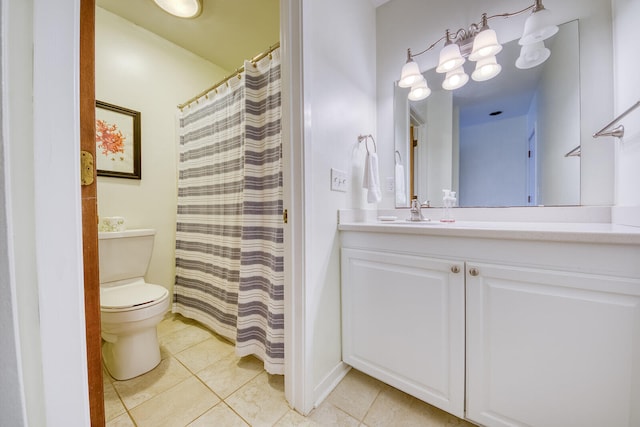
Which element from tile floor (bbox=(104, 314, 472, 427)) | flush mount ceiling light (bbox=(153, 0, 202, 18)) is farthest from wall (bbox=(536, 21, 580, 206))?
flush mount ceiling light (bbox=(153, 0, 202, 18))

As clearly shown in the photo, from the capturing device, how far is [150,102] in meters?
1.82

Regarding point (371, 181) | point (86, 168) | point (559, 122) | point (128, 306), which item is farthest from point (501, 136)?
point (128, 306)

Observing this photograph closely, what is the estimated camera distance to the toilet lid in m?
1.22

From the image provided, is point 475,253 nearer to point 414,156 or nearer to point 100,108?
point 414,156

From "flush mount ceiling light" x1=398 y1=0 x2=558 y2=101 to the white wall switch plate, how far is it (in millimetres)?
743

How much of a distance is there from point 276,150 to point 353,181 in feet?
1.57

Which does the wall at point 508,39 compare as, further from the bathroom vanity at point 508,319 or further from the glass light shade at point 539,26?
the bathroom vanity at point 508,319

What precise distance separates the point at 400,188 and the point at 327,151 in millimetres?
674

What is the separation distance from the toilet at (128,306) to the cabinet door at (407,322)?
1.08 metres

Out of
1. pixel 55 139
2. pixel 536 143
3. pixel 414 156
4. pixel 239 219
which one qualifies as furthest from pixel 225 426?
pixel 536 143

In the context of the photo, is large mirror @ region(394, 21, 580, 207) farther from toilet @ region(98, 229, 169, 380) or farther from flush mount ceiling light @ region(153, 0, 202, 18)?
toilet @ region(98, 229, 169, 380)

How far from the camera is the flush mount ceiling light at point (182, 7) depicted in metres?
1.47

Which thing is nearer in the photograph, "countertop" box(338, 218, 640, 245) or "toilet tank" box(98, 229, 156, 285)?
"countertop" box(338, 218, 640, 245)

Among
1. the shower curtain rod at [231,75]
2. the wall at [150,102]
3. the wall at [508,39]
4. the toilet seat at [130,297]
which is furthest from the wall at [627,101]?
the wall at [150,102]
